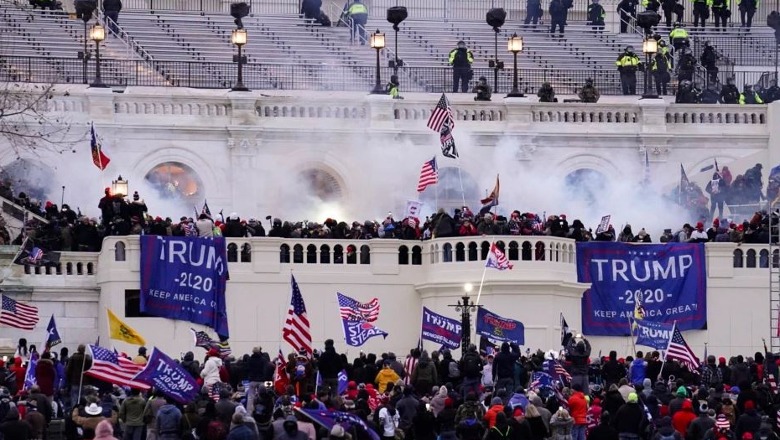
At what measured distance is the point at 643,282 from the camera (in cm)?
7100

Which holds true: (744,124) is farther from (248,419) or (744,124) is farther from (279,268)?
(248,419)

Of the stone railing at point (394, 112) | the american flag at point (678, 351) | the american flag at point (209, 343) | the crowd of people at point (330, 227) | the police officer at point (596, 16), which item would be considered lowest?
the american flag at point (678, 351)

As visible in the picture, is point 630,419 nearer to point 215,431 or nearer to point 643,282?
point 215,431

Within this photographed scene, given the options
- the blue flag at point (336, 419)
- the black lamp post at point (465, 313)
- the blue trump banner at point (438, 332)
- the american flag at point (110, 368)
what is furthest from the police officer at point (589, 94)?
the blue flag at point (336, 419)

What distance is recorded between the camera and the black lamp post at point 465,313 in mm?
64356

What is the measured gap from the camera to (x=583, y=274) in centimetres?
7056

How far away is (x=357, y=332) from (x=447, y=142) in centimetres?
1142

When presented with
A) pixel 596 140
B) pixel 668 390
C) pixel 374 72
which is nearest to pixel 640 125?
pixel 596 140

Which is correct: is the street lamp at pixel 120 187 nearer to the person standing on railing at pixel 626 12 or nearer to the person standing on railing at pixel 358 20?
the person standing on railing at pixel 358 20

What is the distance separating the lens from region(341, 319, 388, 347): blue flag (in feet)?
208

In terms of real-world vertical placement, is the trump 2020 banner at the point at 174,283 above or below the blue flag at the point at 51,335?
above

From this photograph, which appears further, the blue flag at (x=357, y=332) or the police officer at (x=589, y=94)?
the police officer at (x=589, y=94)

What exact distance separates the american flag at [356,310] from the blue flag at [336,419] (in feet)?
40.2

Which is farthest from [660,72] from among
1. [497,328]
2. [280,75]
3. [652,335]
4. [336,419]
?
[336,419]
